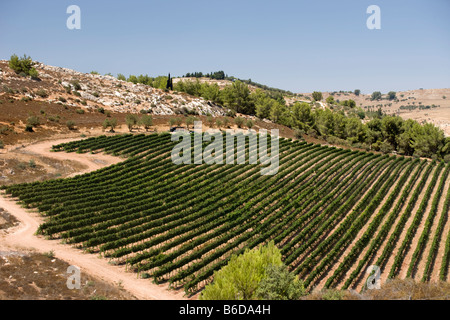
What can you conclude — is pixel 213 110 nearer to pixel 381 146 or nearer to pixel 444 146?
pixel 381 146

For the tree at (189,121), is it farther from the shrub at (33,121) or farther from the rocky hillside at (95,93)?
the shrub at (33,121)

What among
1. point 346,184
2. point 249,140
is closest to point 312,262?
point 346,184

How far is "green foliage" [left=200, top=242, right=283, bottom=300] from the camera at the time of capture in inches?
659

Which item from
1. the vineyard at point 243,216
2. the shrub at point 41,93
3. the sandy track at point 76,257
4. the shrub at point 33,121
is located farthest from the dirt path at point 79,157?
the shrub at point 41,93

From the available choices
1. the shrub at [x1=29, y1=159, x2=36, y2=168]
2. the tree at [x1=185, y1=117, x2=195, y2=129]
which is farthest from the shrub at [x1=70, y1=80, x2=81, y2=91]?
the shrub at [x1=29, y1=159, x2=36, y2=168]

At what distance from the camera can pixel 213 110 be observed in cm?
8375

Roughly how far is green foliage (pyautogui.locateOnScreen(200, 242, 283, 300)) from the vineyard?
606 centimetres

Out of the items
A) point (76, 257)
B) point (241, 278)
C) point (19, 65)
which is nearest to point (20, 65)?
point (19, 65)

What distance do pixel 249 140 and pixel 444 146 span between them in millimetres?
40961

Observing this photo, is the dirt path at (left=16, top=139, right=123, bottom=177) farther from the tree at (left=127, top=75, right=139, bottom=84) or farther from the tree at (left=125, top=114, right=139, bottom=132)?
the tree at (left=127, top=75, right=139, bottom=84)

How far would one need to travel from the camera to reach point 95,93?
250 feet

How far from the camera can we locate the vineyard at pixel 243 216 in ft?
89.0

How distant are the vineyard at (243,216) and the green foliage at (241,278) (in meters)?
6.06

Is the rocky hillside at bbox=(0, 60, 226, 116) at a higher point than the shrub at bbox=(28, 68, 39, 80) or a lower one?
lower
